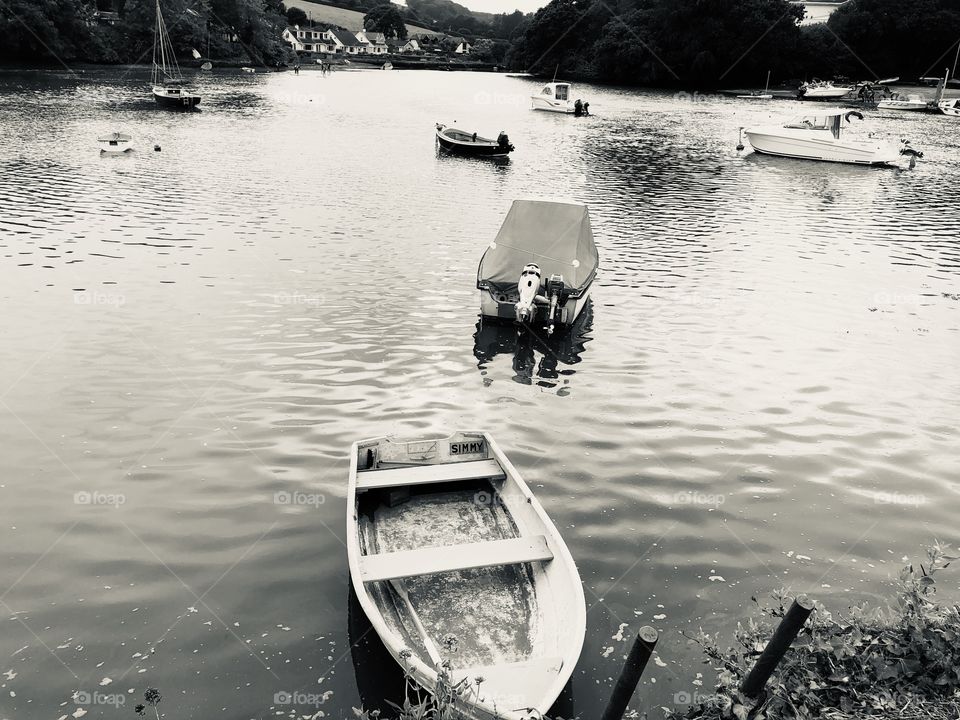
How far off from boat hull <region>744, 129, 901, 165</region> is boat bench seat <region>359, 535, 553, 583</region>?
50751 millimetres

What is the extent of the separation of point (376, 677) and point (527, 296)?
11706 mm

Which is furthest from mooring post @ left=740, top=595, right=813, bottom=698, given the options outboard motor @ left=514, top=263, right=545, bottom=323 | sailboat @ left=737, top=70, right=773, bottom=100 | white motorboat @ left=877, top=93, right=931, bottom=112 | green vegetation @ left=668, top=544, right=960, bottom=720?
sailboat @ left=737, top=70, right=773, bottom=100

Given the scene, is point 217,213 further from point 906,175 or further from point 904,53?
point 904,53

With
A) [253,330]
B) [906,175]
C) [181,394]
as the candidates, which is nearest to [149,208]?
[253,330]

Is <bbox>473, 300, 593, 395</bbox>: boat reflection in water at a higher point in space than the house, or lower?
lower

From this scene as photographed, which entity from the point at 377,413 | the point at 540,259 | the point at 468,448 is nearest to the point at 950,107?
the point at 540,259

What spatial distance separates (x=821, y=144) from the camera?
48688 mm

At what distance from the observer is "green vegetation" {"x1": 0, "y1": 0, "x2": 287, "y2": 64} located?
9350 centimetres

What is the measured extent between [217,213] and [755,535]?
2665cm

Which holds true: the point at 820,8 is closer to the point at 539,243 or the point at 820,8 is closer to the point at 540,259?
the point at 539,243

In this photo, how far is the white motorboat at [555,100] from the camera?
78375 millimetres

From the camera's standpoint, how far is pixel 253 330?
695 inches

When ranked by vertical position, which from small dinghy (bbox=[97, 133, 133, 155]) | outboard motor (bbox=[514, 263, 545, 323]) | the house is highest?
the house

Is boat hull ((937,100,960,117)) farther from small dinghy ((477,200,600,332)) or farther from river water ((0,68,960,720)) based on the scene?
small dinghy ((477,200,600,332))
